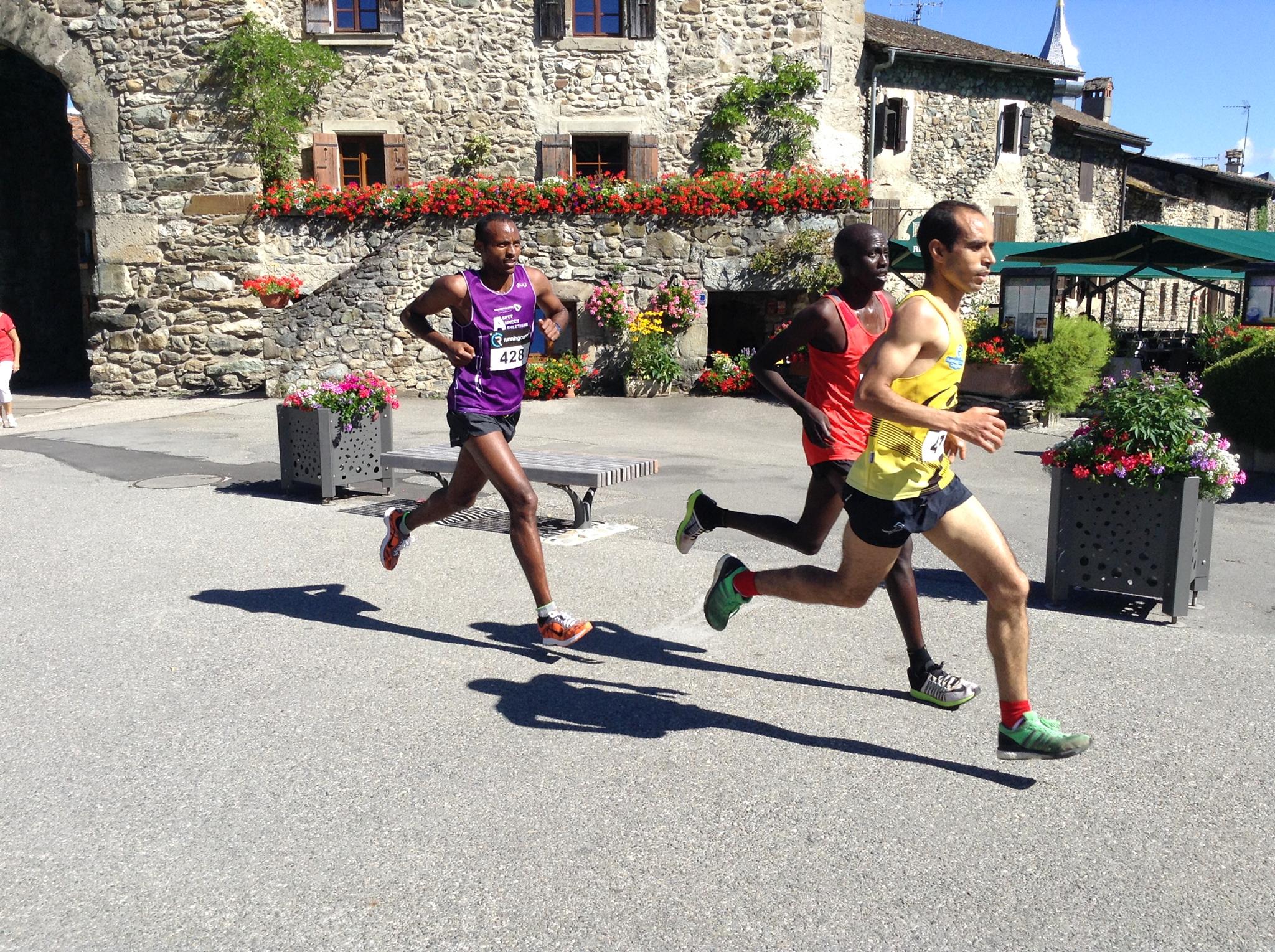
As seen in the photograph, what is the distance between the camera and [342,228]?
17.6 meters

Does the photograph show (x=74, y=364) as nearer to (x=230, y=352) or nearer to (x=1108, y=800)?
(x=230, y=352)

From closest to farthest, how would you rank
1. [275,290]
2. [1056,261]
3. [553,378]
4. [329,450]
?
[329,450], [1056,261], [553,378], [275,290]

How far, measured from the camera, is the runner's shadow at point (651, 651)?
15.2 ft

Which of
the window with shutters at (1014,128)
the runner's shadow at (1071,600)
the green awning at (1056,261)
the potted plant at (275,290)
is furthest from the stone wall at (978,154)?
the runner's shadow at (1071,600)

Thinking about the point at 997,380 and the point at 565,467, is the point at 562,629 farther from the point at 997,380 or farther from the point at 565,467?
the point at 997,380

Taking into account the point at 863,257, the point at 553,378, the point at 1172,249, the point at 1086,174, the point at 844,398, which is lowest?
the point at 553,378

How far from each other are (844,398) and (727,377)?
38.7ft

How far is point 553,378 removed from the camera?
16094 millimetres

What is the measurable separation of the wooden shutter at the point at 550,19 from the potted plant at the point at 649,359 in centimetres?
574

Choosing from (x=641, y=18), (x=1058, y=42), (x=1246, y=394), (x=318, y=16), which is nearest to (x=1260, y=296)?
(x=1246, y=394)

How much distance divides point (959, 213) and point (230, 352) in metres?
16.0

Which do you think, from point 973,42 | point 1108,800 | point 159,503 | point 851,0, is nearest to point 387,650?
point 1108,800

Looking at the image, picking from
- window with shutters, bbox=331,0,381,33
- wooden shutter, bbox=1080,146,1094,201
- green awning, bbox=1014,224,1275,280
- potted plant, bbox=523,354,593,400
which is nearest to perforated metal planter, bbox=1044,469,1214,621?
green awning, bbox=1014,224,1275,280

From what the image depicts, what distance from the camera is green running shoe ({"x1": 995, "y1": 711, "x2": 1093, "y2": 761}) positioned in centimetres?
363
